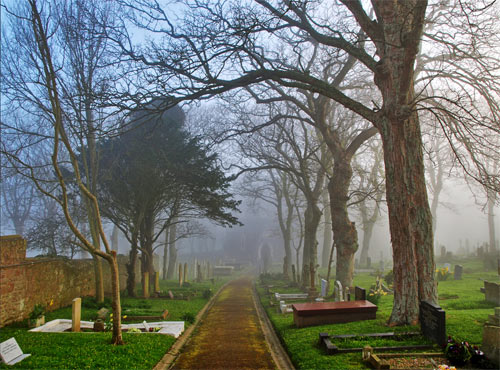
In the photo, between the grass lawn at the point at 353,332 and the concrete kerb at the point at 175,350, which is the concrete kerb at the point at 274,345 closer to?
the grass lawn at the point at 353,332

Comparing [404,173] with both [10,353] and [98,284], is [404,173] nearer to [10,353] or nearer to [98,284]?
[10,353]

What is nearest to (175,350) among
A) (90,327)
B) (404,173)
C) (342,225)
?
(90,327)

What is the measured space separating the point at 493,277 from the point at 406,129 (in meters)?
15.0

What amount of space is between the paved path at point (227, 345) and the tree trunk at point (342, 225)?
13.4ft

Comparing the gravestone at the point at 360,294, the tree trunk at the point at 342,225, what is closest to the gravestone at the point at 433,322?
the gravestone at the point at 360,294

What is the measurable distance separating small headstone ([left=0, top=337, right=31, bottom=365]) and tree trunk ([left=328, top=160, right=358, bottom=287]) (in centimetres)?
1124

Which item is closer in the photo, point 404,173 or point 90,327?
point 404,173

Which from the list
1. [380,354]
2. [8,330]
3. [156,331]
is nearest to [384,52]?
[380,354]

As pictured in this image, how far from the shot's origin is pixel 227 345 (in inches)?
331

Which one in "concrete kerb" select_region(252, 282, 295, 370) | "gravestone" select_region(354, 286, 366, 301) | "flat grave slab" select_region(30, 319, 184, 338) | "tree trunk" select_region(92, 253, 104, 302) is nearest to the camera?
"concrete kerb" select_region(252, 282, 295, 370)

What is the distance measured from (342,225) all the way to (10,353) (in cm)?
1164

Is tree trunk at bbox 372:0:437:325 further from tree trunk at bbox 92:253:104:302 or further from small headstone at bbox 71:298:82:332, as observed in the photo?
tree trunk at bbox 92:253:104:302

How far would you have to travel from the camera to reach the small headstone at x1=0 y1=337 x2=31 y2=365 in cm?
603

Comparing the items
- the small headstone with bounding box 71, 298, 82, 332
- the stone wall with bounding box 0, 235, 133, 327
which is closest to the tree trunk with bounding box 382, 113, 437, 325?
the small headstone with bounding box 71, 298, 82, 332
